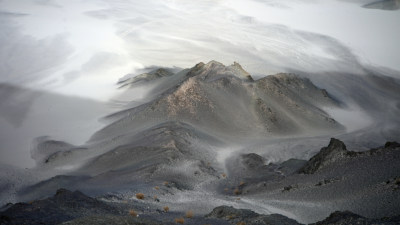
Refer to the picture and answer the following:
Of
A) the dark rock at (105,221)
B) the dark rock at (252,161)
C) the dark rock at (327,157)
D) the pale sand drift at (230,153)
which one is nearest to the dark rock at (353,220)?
the pale sand drift at (230,153)

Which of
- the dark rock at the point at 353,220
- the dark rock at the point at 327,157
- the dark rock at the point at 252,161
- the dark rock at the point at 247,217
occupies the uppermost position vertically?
the dark rock at the point at 353,220

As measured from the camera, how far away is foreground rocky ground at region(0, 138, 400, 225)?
79.3 ft

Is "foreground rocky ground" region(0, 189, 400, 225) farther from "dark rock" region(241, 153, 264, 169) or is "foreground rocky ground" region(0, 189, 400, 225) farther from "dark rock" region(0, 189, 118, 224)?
"dark rock" region(241, 153, 264, 169)

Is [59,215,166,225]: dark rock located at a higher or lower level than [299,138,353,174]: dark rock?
higher

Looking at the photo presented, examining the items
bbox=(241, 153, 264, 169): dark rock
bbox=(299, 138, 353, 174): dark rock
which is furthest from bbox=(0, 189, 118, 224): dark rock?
bbox=(241, 153, 264, 169): dark rock

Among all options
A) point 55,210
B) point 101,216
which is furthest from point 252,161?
point 101,216

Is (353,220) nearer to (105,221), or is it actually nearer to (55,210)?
(105,221)

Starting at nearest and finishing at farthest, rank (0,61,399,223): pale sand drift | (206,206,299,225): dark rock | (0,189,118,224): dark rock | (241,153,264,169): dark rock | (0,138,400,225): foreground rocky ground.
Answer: (0,189,118,224): dark rock → (0,138,400,225): foreground rocky ground → (206,206,299,225): dark rock → (0,61,399,223): pale sand drift → (241,153,264,169): dark rock

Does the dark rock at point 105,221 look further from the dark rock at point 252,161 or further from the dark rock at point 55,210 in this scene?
the dark rock at point 252,161

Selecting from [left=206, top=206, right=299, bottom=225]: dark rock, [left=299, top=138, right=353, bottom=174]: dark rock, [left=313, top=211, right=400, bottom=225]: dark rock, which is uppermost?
[left=313, top=211, right=400, bottom=225]: dark rock

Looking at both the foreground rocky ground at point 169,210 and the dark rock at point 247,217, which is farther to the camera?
the dark rock at point 247,217

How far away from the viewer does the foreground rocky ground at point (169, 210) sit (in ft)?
79.3

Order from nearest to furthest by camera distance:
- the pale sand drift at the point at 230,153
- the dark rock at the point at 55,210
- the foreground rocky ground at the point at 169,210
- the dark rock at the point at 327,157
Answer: the dark rock at the point at 55,210 → the foreground rocky ground at the point at 169,210 → the pale sand drift at the point at 230,153 → the dark rock at the point at 327,157

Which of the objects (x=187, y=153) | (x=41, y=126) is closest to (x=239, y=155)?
(x=187, y=153)
